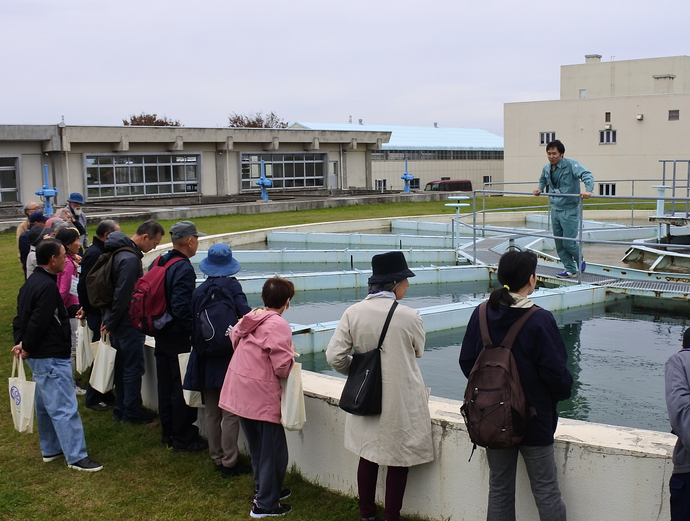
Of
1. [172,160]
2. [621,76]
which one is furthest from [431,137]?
[172,160]

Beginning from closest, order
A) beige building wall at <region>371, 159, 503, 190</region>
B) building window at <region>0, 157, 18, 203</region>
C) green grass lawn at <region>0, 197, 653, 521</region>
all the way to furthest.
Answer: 1. green grass lawn at <region>0, 197, 653, 521</region>
2. building window at <region>0, 157, 18, 203</region>
3. beige building wall at <region>371, 159, 503, 190</region>

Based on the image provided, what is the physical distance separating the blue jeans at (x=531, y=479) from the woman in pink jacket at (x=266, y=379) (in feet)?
4.49

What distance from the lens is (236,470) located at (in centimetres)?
511

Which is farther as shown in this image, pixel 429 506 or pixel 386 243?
pixel 386 243

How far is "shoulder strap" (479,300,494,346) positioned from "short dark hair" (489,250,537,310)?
48 millimetres

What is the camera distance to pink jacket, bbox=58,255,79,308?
6.80 m

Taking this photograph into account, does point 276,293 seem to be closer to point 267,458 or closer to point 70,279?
point 267,458

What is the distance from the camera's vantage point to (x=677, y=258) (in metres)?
11.3

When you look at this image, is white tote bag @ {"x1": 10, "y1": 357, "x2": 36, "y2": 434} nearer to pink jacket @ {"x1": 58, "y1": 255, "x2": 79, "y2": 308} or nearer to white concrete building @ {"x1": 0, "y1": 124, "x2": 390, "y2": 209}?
pink jacket @ {"x1": 58, "y1": 255, "x2": 79, "y2": 308}

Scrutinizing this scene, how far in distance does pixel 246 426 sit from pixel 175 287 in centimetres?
122

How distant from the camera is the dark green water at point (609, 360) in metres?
6.15

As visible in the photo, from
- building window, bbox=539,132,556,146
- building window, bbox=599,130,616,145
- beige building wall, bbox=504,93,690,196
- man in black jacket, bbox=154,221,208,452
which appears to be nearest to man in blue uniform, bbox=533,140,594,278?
man in black jacket, bbox=154,221,208,452

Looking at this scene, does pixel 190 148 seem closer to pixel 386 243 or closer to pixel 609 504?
pixel 386 243

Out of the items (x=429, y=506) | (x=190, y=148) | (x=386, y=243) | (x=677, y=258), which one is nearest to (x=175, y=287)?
(x=429, y=506)
